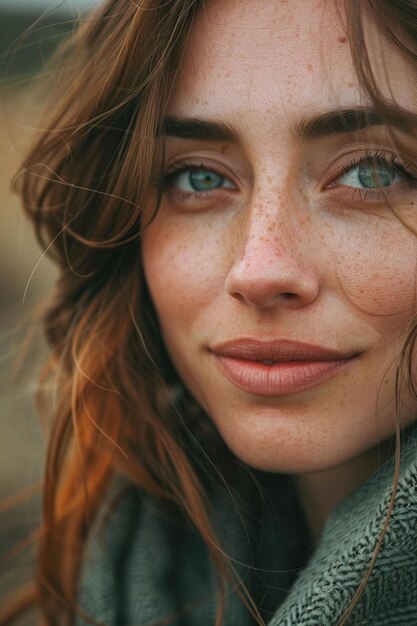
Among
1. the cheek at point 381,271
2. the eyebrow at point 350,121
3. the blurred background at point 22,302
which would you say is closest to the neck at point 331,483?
the cheek at point 381,271

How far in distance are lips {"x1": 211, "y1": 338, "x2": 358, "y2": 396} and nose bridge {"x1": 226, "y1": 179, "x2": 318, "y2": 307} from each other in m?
0.09

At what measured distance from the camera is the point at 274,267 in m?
1.34

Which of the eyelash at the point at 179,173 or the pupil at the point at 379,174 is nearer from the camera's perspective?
the pupil at the point at 379,174

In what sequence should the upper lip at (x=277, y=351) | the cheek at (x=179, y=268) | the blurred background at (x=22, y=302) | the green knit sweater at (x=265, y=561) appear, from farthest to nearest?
the blurred background at (x=22, y=302) < the cheek at (x=179, y=268) < the upper lip at (x=277, y=351) < the green knit sweater at (x=265, y=561)

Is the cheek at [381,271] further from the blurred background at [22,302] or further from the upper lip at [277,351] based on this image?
the blurred background at [22,302]

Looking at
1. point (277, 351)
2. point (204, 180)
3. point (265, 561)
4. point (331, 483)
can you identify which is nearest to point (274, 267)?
point (277, 351)

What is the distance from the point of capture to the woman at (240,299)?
1341mm

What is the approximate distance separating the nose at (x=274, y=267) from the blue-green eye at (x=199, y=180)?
0.56 feet

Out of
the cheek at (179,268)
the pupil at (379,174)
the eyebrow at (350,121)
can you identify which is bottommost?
the cheek at (179,268)

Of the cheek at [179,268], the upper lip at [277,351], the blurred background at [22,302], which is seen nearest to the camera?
the upper lip at [277,351]

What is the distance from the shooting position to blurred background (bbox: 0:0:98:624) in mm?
1729

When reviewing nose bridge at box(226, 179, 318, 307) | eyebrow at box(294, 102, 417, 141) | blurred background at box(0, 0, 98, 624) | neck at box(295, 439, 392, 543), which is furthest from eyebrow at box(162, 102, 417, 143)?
neck at box(295, 439, 392, 543)

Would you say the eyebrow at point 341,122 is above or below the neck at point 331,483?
above

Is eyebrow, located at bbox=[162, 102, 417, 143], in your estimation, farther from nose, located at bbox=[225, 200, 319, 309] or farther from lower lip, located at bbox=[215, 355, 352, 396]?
lower lip, located at bbox=[215, 355, 352, 396]
